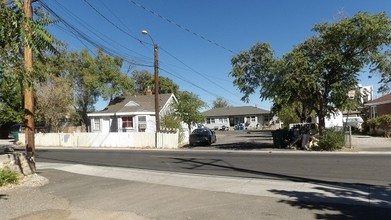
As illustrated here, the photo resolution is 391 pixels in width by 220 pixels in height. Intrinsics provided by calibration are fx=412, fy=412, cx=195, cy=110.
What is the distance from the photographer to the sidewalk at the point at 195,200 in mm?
7562

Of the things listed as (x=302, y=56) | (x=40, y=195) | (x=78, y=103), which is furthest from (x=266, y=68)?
(x=78, y=103)

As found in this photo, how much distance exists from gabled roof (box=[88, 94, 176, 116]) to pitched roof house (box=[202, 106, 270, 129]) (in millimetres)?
32750

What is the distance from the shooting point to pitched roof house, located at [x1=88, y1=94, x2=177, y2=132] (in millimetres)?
42062

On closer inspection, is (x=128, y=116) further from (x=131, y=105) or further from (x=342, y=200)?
(x=342, y=200)

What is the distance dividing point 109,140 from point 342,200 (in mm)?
27771

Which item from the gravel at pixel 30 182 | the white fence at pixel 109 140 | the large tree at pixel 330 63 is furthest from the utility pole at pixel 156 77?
the gravel at pixel 30 182

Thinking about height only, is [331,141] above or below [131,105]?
below

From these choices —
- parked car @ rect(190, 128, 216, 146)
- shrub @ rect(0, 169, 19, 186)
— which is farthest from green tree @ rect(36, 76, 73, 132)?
shrub @ rect(0, 169, 19, 186)

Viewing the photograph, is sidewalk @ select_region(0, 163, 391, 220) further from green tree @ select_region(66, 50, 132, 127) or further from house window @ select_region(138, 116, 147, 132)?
green tree @ select_region(66, 50, 132, 127)

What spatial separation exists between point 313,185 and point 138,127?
33.0 m

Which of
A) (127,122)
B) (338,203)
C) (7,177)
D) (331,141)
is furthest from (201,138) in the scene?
(338,203)

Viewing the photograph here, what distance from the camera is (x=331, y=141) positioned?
22.1 metres

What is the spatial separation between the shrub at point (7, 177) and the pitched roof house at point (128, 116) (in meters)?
30.0

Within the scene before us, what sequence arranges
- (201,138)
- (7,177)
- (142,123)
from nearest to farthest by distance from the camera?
(7,177) < (201,138) < (142,123)
